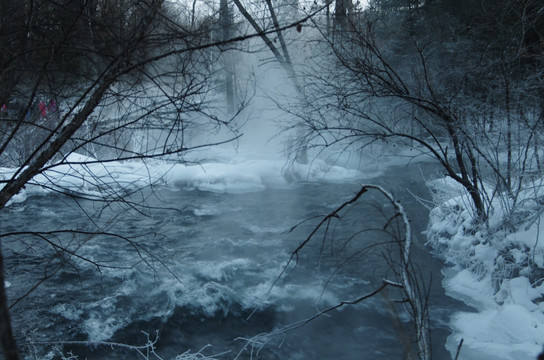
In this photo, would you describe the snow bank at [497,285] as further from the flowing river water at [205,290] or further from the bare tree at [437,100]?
the bare tree at [437,100]

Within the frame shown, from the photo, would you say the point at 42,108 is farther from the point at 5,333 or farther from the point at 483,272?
the point at 483,272

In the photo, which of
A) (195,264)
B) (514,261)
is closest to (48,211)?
(195,264)

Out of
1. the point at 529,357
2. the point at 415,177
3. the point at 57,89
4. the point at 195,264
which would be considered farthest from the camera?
the point at 415,177

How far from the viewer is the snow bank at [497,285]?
4.96 meters

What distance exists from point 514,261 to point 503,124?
83.6 inches

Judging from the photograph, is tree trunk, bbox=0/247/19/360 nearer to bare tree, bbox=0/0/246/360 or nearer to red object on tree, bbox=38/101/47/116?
bare tree, bbox=0/0/246/360

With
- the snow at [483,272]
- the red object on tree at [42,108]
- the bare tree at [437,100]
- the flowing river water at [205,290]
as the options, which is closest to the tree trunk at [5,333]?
the snow at [483,272]

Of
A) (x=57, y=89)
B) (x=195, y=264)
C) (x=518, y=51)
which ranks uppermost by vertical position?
(x=518, y=51)

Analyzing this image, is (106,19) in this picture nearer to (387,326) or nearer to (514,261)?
(387,326)

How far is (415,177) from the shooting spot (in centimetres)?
1486

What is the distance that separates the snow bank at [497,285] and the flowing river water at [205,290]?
32cm

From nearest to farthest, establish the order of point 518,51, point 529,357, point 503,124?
point 529,357, point 518,51, point 503,124

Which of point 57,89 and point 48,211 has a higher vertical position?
point 57,89

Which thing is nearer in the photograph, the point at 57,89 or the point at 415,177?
the point at 57,89
